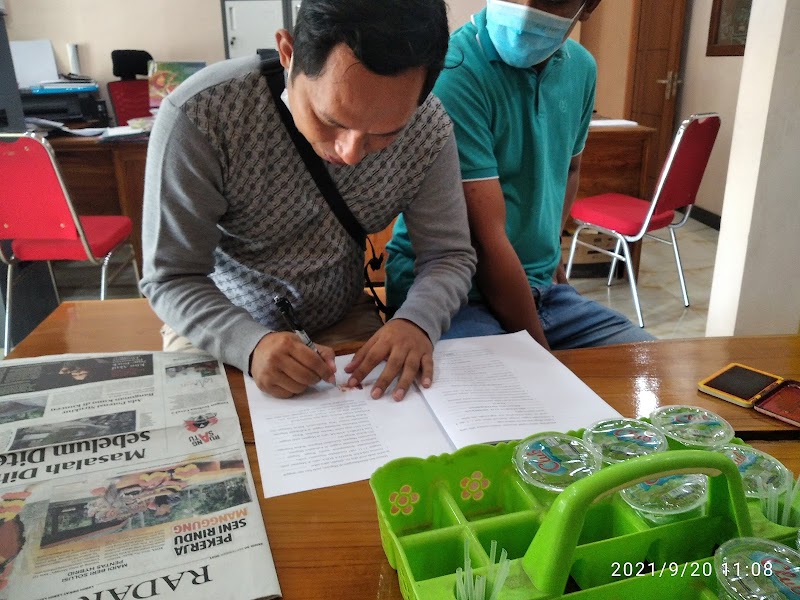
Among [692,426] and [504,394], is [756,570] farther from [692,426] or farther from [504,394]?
[504,394]

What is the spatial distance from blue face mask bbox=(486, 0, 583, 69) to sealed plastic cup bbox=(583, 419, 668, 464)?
0.81 metres

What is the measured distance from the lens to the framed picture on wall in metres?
4.07

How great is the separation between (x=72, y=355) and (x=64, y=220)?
5.42ft

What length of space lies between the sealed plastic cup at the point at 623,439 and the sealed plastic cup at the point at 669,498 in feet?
0.13

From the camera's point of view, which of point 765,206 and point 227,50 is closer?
point 765,206

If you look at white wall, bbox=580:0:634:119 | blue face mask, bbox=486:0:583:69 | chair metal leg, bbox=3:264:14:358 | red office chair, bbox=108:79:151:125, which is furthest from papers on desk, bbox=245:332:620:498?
white wall, bbox=580:0:634:119

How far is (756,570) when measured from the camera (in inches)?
18.1

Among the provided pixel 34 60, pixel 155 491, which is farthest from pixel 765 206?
pixel 34 60

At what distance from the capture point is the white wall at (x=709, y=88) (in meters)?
4.24

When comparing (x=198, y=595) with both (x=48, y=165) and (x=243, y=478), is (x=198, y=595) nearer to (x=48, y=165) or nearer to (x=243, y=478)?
(x=243, y=478)

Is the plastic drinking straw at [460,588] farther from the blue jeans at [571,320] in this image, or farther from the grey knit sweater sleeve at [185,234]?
the blue jeans at [571,320]

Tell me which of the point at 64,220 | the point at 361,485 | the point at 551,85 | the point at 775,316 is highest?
the point at 551,85

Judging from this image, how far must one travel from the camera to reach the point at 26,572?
1.79 ft

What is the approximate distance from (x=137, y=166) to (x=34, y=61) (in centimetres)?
269
